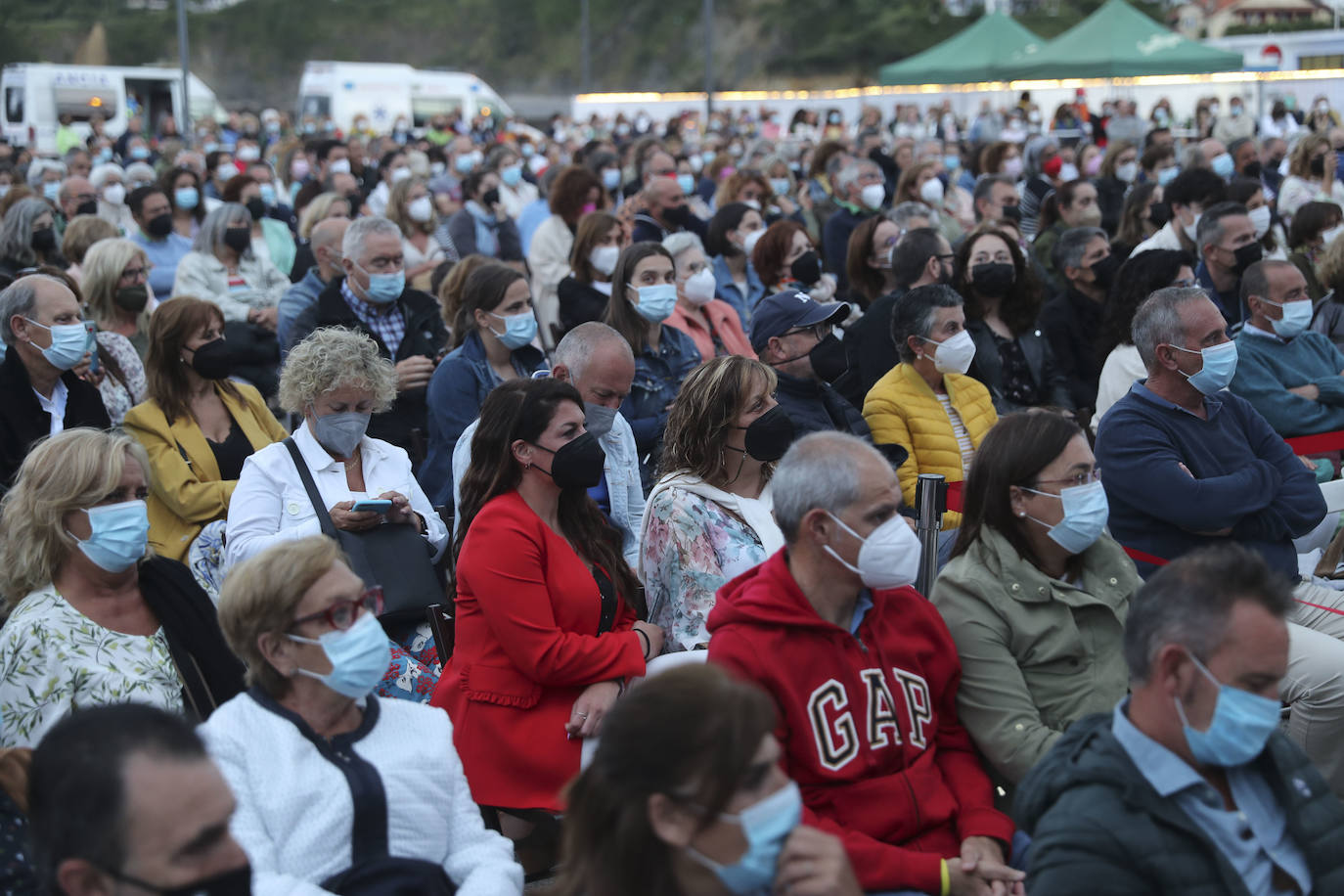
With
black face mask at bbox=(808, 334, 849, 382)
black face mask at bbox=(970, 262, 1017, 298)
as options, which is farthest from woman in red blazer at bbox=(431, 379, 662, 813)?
black face mask at bbox=(970, 262, 1017, 298)

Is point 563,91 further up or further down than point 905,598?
further down

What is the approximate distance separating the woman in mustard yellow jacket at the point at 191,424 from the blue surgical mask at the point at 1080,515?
303 cm

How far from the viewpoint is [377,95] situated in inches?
1270

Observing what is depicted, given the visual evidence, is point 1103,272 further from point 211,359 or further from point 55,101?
point 55,101

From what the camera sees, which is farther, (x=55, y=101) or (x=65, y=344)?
(x=55, y=101)

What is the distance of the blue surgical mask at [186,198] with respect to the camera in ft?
34.1

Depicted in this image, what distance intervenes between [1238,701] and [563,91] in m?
60.0

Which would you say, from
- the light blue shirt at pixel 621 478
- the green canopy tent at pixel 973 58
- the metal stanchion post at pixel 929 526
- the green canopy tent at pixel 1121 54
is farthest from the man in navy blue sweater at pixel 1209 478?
the green canopy tent at pixel 973 58

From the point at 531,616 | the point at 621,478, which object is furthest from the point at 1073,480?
the point at 621,478

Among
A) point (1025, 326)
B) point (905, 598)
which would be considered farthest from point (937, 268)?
point (905, 598)

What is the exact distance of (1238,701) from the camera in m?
2.59

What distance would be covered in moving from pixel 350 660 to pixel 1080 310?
5.55m

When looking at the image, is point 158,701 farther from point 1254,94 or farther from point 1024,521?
point 1254,94

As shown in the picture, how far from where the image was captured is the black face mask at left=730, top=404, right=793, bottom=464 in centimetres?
434
